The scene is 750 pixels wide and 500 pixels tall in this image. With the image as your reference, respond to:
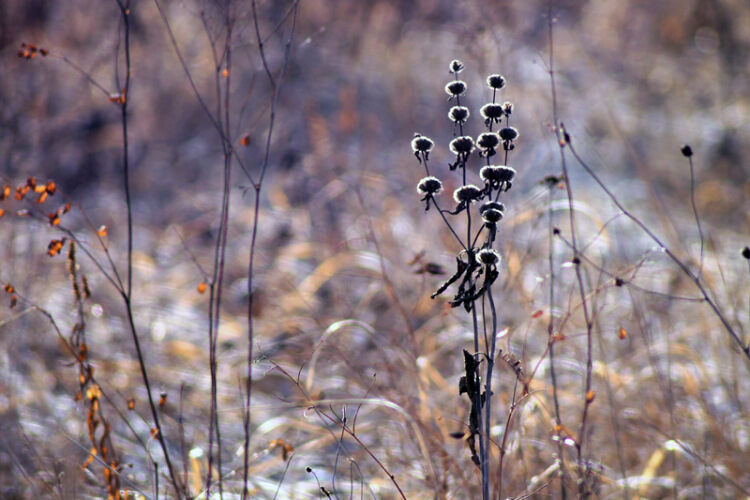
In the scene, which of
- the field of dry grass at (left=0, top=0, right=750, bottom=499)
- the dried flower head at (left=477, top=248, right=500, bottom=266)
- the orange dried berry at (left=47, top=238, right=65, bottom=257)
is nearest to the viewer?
the dried flower head at (left=477, top=248, right=500, bottom=266)

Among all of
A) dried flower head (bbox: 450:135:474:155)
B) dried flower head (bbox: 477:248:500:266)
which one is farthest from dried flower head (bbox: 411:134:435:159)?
dried flower head (bbox: 477:248:500:266)

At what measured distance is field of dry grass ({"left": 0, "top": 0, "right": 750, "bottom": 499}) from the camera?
1885mm

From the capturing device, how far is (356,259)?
3.57m

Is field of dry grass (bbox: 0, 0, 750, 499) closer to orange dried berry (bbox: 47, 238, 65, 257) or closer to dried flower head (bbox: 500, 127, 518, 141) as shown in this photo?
orange dried berry (bbox: 47, 238, 65, 257)

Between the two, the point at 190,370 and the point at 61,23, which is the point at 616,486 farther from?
the point at 61,23

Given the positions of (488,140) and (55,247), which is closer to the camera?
(488,140)

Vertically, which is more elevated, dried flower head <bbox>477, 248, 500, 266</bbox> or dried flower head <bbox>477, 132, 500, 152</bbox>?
dried flower head <bbox>477, 132, 500, 152</bbox>

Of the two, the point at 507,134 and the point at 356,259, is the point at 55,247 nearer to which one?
the point at 507,134

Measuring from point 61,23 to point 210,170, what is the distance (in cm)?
212

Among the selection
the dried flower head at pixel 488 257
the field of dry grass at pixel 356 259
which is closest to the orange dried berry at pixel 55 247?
the field of dry grass at pixel 356 259

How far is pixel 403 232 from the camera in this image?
4004 mm

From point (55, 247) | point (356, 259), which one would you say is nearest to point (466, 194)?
point (55, 247)

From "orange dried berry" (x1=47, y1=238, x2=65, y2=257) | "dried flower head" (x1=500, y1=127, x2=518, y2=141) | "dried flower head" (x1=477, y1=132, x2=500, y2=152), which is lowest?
"dried flower head" (x1=477, y1=132, x2=500, y2=152)

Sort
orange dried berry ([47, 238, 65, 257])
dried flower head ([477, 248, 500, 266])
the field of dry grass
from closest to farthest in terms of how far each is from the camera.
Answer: dried flower head ([477, 248, 500, 266]), orange dried berry ([47, 238, 65, 257]), the field of dry grass
